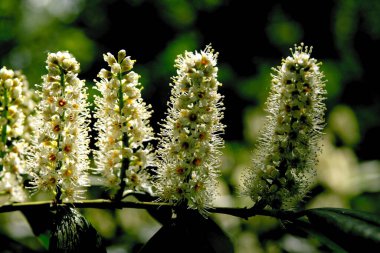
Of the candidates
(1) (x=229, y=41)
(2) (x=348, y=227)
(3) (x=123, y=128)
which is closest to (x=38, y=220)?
(3) (x=123, y=128)

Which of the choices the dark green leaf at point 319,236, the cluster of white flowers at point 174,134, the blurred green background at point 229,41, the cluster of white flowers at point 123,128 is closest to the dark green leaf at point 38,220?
the cluster of white flowers at point 174,134

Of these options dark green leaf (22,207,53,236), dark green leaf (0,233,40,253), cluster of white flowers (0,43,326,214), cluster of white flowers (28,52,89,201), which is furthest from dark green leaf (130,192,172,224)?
dark green leaf (0,233,40,253)

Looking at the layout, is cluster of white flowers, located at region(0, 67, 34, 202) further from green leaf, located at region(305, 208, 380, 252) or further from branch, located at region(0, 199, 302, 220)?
green leaf, located at region(305, 208, 380, 252)

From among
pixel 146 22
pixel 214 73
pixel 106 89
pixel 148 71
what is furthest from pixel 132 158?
pixel 146 22

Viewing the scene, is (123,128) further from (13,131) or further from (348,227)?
(348,227)

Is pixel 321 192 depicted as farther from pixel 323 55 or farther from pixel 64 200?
pixel 323 55

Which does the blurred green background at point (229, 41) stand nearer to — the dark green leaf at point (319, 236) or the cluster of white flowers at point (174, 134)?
the cluster of white flowers at point (174, 134)
